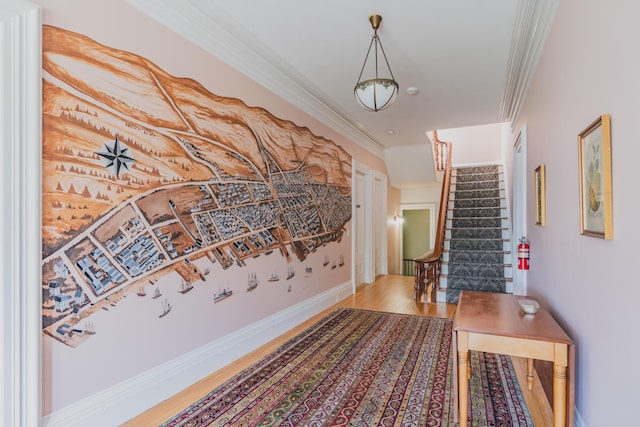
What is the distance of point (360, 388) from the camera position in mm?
2434

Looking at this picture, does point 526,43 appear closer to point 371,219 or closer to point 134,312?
point 134,312

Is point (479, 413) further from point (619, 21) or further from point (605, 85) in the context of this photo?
point (619, 21)

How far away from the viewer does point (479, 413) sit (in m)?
2.11

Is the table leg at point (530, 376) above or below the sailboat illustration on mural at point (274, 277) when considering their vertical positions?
below

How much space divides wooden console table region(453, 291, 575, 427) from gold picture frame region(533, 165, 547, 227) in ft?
2.87

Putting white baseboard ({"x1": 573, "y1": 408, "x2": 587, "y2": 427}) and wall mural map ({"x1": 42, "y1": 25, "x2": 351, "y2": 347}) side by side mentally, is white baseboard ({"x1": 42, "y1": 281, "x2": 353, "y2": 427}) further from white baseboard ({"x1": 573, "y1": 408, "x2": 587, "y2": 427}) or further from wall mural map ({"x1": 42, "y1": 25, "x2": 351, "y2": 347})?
white baseboard ({"x1": 573, "y1": 408, "x2": 587, "y2": 427})

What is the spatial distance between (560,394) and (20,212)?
9.18ft

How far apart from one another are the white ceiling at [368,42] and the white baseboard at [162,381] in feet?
7.98

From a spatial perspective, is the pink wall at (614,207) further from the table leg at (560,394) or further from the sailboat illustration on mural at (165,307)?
the sailboat illustration on mural at (165,307)

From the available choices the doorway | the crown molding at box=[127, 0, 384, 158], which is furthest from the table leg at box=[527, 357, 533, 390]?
the doorway

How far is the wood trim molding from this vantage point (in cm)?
149

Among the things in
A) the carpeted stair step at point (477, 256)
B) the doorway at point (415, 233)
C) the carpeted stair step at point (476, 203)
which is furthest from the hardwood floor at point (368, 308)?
the doorway at point (415, 233)

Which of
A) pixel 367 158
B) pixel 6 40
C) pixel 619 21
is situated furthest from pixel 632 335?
pixel 367 158

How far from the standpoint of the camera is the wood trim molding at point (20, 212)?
4.88ft
